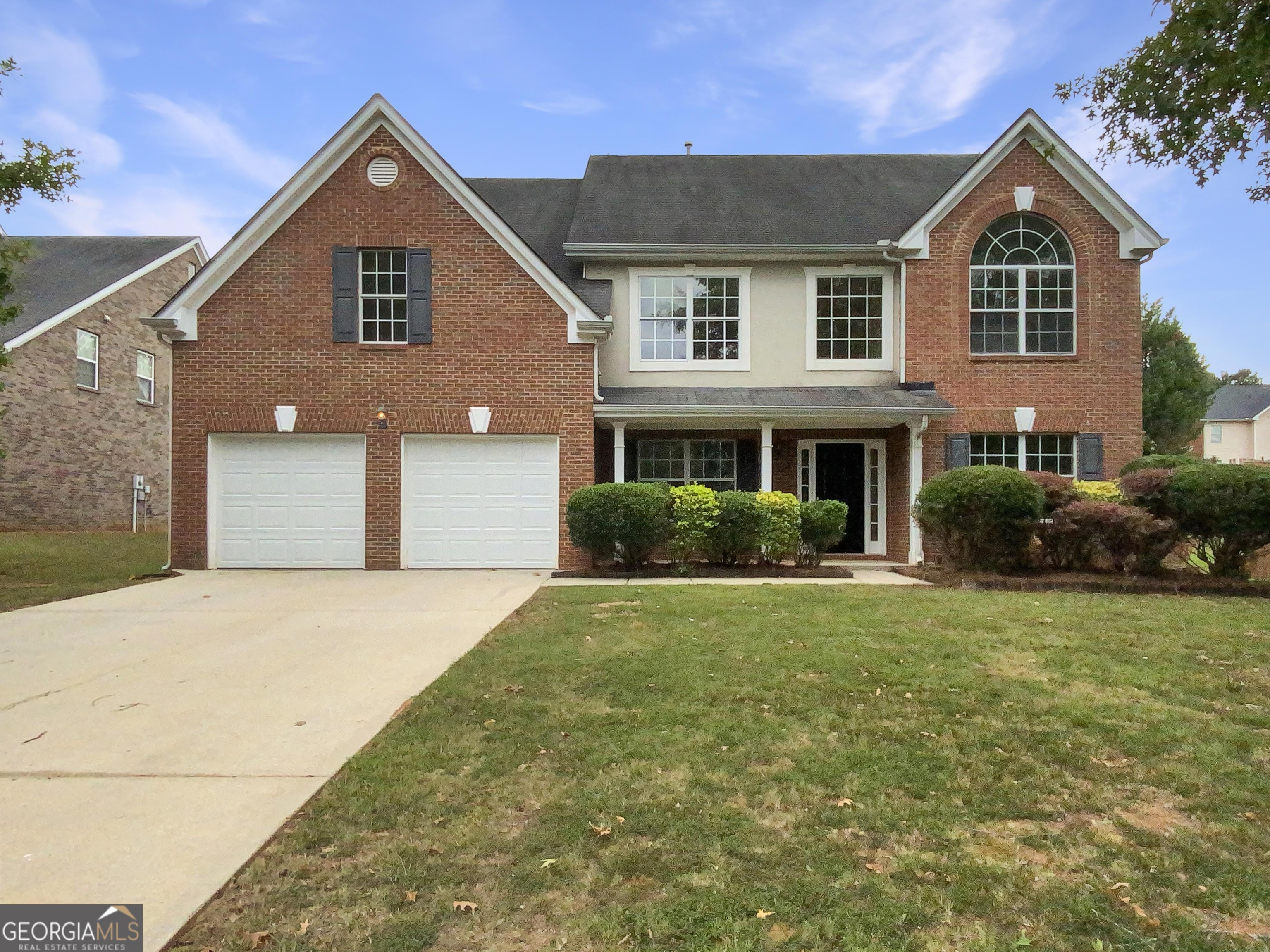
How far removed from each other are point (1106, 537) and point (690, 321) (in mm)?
7604

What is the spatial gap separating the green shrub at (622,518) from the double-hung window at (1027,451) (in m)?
6.03

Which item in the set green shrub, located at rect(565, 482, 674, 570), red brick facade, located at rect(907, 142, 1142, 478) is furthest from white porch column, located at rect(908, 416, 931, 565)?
green shrub, located at rect(565, 482, 674, 570)

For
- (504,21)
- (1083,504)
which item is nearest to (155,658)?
(504,21)

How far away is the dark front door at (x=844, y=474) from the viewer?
49.4 ft

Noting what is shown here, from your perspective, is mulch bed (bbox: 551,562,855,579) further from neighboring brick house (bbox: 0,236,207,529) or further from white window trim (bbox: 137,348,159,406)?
white window trim (bbox: 137,348,159,406)

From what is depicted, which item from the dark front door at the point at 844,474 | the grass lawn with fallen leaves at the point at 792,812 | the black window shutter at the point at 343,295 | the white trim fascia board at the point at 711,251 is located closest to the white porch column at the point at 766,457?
the dark front door at the point at 844,474

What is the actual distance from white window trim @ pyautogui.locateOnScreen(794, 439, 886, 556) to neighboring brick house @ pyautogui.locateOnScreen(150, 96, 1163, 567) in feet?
0.11

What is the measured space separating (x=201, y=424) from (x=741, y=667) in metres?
10.7

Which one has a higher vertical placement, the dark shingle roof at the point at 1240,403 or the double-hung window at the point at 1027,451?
the dark shingle roof at the point at 1240,403

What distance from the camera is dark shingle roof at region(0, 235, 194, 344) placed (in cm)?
2033

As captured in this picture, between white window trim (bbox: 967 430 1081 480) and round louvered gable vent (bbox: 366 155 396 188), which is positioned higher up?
round louvered gable vent (bbox: 366 155 396 188)

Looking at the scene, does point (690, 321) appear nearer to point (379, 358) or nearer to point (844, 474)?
point (844, 474)

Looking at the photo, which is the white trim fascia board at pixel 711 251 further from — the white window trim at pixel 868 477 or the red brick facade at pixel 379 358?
the white window trim at pixel 868 477

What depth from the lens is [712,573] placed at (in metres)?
12.0
